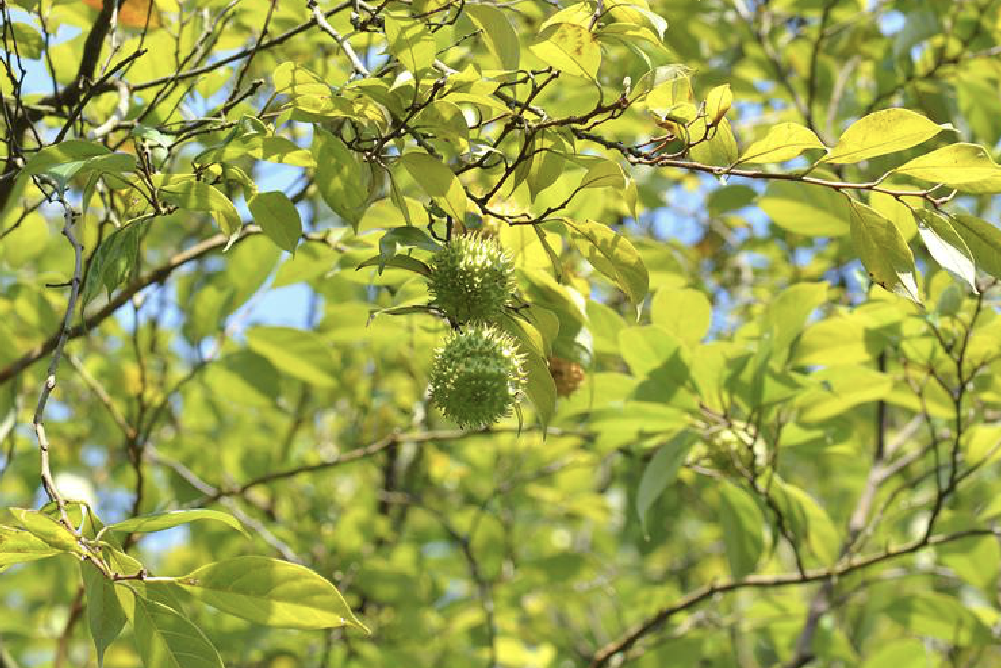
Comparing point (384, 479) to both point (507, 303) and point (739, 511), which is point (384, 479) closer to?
point (739, 511)

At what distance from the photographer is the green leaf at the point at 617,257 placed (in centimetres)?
157

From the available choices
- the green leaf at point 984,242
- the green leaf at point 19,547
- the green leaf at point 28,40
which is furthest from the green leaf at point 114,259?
the green leaf at point 984,242

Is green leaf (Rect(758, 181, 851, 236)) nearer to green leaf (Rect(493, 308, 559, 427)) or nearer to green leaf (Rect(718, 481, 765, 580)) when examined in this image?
green leaf (Rect(718, 481, 765, 580))

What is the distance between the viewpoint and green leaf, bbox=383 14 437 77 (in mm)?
1374

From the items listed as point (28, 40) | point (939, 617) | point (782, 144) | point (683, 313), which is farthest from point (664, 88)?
point (939, 617)

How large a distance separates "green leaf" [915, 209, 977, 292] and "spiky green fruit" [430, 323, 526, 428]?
0.67 meters

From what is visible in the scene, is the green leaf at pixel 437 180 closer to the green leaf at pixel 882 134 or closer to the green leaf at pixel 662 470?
the green leaf at pixel 882 134

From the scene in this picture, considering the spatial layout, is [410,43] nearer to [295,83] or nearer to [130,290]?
[295,83]

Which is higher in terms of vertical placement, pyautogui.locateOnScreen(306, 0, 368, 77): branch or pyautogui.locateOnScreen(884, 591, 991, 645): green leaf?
pyautogui.locateOnScreen(306, 0, 368, 77): branch

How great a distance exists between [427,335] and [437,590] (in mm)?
1411

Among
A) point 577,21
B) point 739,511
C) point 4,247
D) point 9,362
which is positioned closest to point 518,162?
point 577,21

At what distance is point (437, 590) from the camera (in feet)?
11.5

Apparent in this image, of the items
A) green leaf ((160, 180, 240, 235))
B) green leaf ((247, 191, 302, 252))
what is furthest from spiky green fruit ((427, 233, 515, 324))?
green leaf ((160, 180, 240, 235))

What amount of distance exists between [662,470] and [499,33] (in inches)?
38.7
